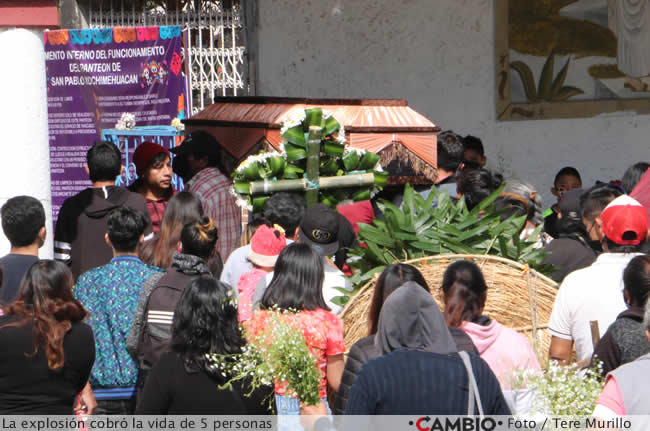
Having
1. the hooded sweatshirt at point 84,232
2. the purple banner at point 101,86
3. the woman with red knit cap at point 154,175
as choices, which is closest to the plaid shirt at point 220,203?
the woman with red knit cap at point 154,175

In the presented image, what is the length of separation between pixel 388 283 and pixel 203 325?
737 mm

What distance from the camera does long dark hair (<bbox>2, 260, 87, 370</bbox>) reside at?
3654 mm

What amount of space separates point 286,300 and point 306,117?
5.62ft

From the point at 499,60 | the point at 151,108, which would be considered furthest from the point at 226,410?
the point at 499,60

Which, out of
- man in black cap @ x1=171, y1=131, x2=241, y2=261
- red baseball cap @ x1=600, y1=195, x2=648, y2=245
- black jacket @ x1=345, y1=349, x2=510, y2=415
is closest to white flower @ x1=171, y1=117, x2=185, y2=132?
man in black cap @ x1=171, y1=131, x2=241, y2=261

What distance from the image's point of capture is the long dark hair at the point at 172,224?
4.71 metres

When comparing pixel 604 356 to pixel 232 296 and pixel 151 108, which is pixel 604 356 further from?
pixel 151 108

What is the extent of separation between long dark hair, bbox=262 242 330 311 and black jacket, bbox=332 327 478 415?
41cm

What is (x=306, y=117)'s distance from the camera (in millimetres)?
5199

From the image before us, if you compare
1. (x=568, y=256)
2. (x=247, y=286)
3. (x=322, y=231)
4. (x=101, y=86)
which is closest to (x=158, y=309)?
(x=247, y=286)

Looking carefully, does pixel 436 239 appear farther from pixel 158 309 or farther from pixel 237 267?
pixel 158 309

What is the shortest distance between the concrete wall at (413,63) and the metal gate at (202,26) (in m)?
0.26

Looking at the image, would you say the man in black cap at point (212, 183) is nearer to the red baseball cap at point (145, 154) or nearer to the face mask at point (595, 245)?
the red baseball cap at point (145, 154)

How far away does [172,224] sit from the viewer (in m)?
4.74
